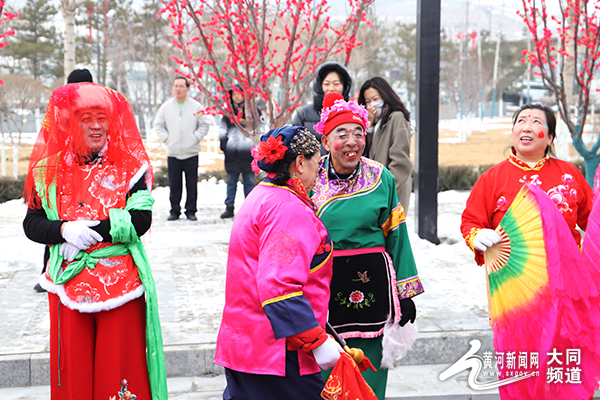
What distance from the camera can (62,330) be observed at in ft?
8.89

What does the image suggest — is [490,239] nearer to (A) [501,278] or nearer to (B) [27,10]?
(A) [501,278]

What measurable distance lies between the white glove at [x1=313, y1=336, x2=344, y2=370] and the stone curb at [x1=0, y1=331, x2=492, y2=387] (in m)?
2.13

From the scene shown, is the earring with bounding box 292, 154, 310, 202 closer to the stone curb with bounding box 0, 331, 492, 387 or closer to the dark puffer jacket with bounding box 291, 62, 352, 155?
the stone curb with bounding box 0, 331, 492, 387

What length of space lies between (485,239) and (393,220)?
540 millimetres

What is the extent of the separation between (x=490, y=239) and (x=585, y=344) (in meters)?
0.68

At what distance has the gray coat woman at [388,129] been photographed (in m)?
4.79

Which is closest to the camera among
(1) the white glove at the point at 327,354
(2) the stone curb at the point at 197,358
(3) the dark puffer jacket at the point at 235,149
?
(1) the white glove at the point at 327,354

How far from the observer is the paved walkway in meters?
3.98

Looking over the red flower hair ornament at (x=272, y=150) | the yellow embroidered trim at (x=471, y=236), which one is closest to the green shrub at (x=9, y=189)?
the yellow embroidered trim at (x=471, y=236)

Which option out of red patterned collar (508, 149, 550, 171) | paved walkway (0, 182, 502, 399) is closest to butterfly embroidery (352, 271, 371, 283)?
red patterned collar (508, 149, 550, 171)

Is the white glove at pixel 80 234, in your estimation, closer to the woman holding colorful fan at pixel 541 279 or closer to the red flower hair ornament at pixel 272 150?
the red flower hair ornament at pixel 272 150

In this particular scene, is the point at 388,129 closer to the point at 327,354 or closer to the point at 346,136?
the point at 346,136

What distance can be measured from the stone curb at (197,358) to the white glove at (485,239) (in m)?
1.33

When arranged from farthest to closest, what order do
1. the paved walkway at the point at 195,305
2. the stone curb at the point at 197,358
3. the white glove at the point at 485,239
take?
the paved walkway at the point at 195,305
the stone curb at the point at 197,358
the white glove at the point at 485,239
